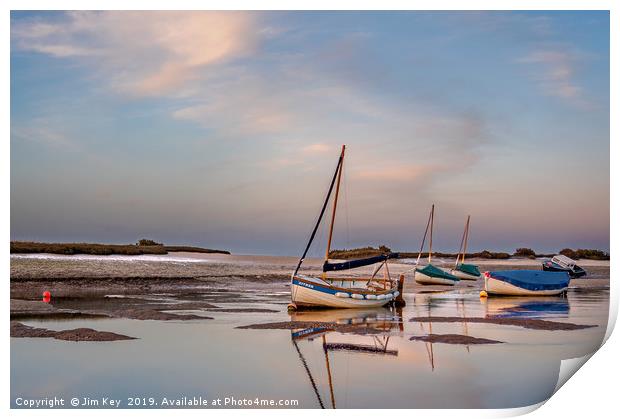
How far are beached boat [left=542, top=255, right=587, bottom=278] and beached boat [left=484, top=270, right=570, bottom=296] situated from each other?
15.4m

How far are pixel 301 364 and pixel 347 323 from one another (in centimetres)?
683

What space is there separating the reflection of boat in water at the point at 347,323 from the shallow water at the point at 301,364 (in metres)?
0.05

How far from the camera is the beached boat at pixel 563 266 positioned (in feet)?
164

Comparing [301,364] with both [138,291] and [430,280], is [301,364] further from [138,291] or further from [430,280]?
[430,280]

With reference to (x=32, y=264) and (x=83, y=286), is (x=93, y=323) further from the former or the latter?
(x=32, y=264)

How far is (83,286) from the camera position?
107ft

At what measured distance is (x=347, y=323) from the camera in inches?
827

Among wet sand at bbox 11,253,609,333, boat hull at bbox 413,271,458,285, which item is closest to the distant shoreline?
wet sand at bbox 11,253,609,333

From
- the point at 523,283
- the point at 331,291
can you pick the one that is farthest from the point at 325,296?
the point at 523,283

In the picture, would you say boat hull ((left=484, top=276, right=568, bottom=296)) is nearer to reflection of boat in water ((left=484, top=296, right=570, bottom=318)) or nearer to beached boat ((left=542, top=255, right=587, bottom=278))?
reflection of boat in water ((left=484, top=296, right=570, bottom=318))

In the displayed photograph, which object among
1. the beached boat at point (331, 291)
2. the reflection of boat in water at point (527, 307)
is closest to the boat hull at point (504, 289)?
the reflection of boat in water at point (527, 307)

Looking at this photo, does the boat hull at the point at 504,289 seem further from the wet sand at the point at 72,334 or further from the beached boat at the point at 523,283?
the wet sand at the point at 72,334

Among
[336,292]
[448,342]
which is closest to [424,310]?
[336,292]
